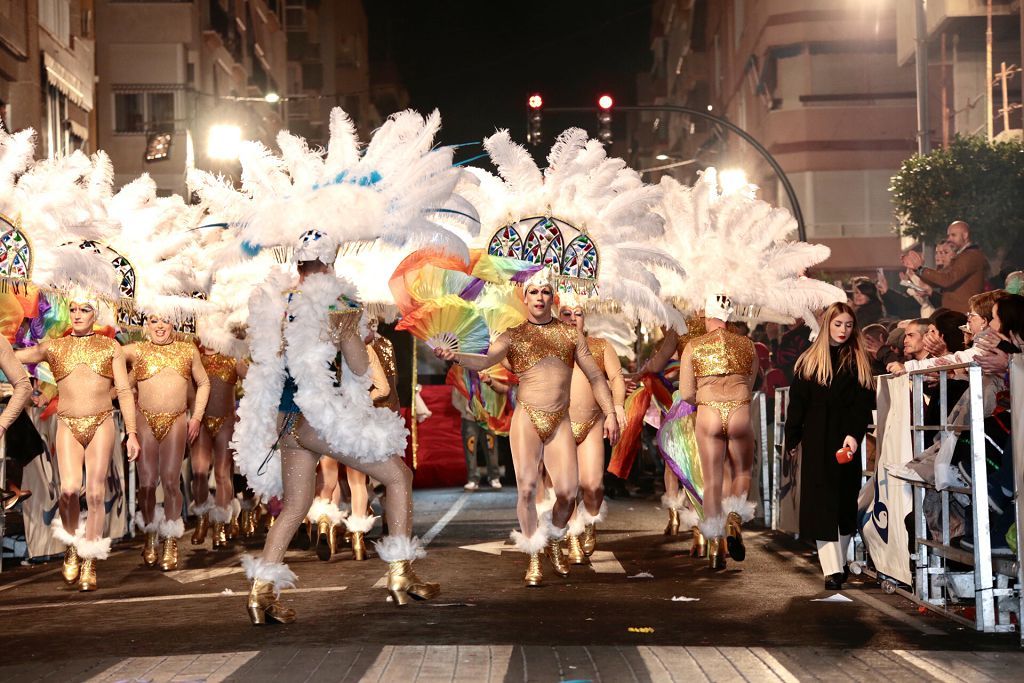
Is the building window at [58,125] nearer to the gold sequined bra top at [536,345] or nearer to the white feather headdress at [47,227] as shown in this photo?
the white feather headdress at [47,227]

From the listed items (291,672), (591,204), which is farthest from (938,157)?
(291,672)

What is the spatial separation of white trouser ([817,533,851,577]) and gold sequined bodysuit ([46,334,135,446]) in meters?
5.10

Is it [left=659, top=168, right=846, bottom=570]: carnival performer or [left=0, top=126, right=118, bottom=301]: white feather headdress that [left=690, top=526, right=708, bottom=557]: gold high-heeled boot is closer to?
[left=659, top=168, right=846, bottom=570]: carnival performer

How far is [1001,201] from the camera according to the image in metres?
26.9

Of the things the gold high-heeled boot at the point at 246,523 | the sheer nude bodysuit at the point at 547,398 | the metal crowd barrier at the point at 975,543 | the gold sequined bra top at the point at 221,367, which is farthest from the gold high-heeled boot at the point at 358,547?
the metal crowd barrier at the point at 975,543

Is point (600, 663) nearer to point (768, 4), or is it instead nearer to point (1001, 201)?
point (1001, 201)

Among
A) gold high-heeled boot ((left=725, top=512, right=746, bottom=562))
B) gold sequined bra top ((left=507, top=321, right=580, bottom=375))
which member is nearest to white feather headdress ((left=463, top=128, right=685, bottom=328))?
gold sequined bra top ((left=507, top=321, right=580, bottom=375))

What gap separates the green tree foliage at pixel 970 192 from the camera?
2658 cm

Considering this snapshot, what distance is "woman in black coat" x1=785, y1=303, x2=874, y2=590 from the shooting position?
10.6 metres

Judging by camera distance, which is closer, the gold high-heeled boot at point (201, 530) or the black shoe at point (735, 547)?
the black shoe at point (735, 547)

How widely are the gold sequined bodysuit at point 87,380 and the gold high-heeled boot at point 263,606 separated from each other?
10.6 ft

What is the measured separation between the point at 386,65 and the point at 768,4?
78515 millimetres

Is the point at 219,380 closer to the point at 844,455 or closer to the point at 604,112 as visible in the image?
the point at 844,455

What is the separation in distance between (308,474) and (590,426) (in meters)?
3.77
